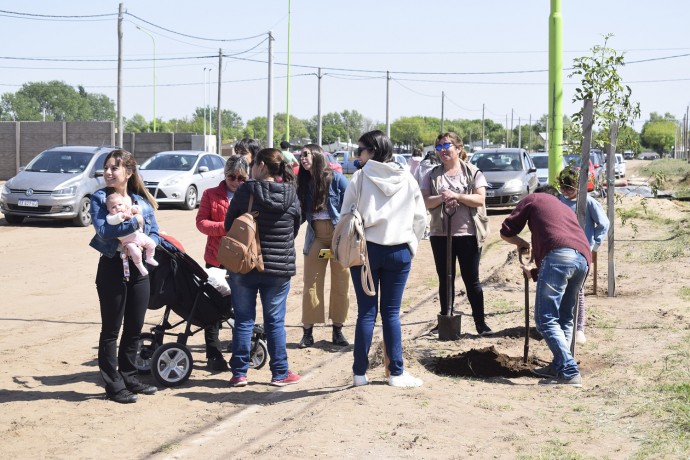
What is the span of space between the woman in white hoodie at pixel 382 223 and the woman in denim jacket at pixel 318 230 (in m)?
1.76

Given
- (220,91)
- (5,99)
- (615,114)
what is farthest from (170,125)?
(615,114)

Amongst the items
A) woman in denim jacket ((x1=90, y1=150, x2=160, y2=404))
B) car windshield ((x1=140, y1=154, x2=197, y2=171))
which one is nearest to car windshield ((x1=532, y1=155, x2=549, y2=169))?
car windshield ((x1=140, y1=154, x2=197, y2=171))

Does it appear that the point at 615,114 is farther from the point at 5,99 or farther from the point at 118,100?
the point at 5,99

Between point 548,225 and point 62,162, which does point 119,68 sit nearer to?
point 62,162

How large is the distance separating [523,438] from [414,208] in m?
2.03

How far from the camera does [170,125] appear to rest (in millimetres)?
138500

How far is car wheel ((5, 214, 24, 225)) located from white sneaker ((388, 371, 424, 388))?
16.0 m

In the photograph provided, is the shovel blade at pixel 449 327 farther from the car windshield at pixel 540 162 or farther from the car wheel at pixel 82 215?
the car windshield at pixel 540 162

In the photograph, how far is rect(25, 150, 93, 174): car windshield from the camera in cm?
2134

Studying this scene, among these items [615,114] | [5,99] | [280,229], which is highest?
[5,99]

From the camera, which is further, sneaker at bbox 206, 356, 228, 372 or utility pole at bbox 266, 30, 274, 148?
utility pole at bbox 266, 30, 274, 148

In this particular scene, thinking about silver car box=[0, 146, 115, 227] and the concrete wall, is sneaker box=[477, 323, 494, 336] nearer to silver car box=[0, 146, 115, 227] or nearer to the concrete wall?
silver car box=[0, 146, 115, 227]

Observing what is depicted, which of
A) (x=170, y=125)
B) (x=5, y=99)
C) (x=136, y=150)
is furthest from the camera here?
(x=5, y=99)

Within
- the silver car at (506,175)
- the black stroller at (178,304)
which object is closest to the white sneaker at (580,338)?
the black stroller at (178,304)
